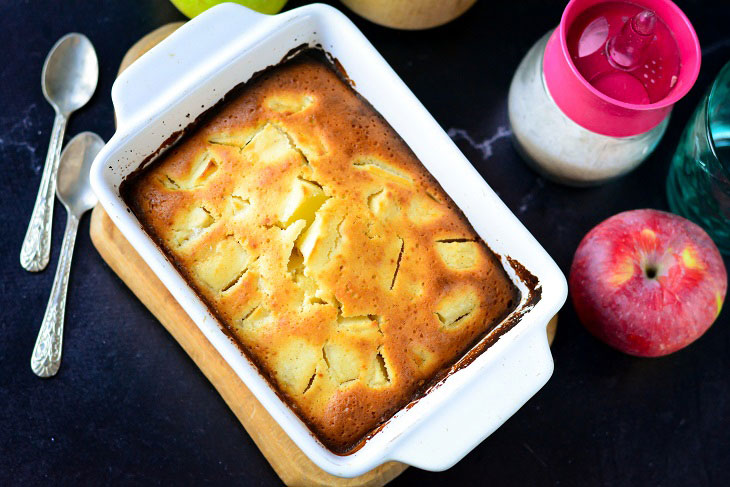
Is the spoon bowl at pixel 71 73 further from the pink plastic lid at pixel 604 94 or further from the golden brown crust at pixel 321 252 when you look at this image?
the pink plastic lid at pixel 604 94

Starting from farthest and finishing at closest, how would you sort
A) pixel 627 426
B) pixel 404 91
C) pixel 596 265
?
1. pixel 627 426
2. pixel 596 265
3. pixel 404 91

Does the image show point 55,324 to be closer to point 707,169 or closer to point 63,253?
point 63,253

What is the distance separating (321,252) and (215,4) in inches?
18.3

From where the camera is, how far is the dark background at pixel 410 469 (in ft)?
4.50

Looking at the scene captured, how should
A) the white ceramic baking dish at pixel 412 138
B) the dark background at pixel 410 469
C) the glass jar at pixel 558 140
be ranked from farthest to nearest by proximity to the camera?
the dark background at pixel 410 469
the glass jar at pixel 558 140
the white ceramic baking dish at pixel 412 138

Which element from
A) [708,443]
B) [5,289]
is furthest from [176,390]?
[708,443]

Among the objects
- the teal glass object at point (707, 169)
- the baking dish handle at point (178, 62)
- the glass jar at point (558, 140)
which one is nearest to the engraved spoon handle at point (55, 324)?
the baking dish handle at point (178, 62)

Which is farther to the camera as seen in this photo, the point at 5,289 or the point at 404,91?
the point at 5,289

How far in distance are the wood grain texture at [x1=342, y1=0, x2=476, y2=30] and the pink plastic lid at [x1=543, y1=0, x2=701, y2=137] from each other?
23 centimetres

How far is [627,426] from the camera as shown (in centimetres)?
141

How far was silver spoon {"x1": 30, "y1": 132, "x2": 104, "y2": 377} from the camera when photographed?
1381 millimetres

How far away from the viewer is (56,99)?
55.9 inches

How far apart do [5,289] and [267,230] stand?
548mm

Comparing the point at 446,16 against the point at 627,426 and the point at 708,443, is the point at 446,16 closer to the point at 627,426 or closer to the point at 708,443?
the point at 627,426
